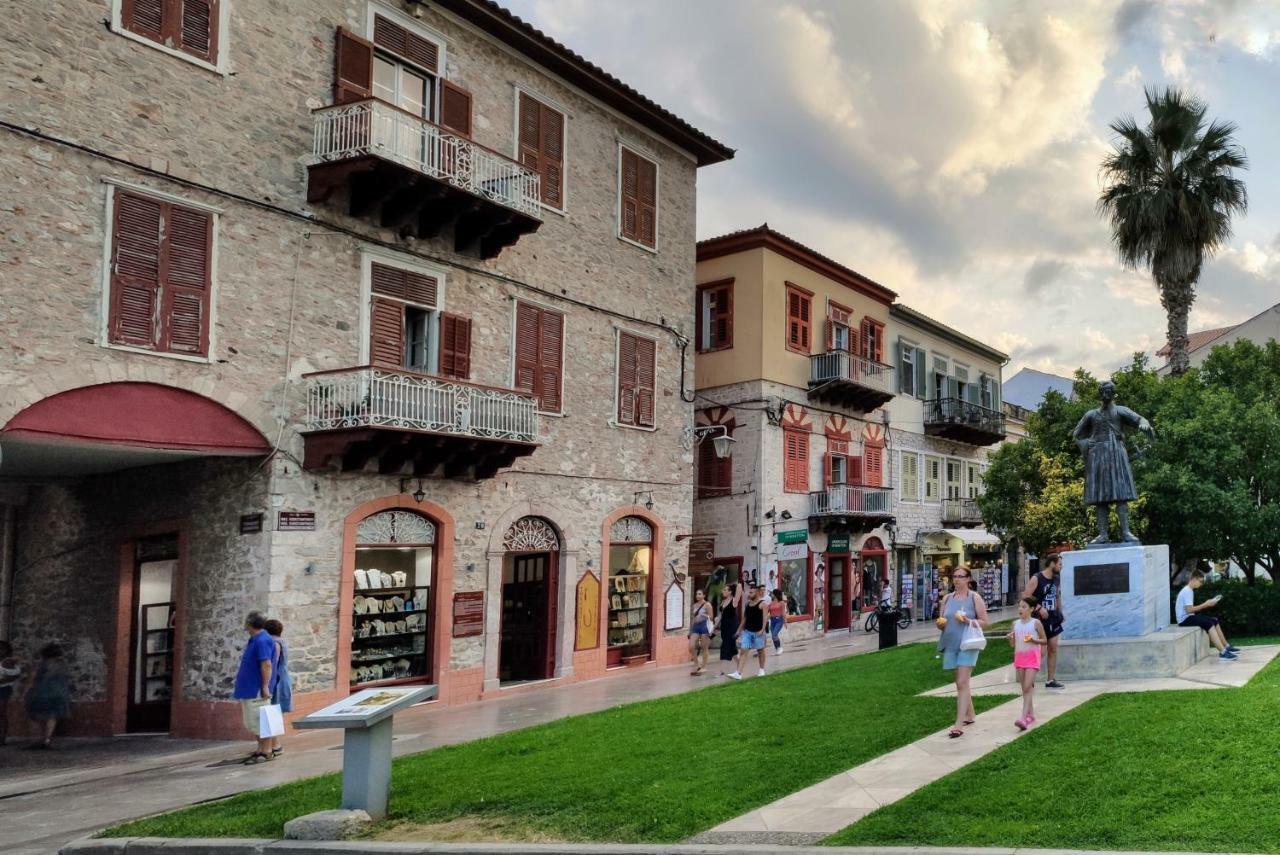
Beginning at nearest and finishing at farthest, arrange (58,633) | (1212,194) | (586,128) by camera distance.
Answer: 1. (58,633)
2. (586,128)
3. (1212,194)

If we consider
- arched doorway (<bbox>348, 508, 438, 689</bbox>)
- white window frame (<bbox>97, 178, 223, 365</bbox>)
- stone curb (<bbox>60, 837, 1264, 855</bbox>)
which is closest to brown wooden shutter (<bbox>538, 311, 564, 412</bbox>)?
arched doorway (<bbox>348, 508, 438, 689</bbox>)

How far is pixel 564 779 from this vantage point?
385 inches

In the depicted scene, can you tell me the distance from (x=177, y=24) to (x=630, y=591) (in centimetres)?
1359

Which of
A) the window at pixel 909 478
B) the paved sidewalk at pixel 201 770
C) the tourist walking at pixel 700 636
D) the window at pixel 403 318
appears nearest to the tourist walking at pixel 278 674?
the paved sidewalk at pixel 201 770

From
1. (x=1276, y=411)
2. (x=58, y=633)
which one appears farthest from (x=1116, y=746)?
(x=1276, y=411)

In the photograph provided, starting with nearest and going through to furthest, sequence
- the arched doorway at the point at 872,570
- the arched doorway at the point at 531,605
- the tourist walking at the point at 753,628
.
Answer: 1. the tourist walking at the point at 753,628
2. the arched doorway at the point at 531,605
3. the arched doorway at the point at 872,570

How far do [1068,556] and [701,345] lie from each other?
52.1 ft

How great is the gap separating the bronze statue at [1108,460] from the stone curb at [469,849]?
10516 mm

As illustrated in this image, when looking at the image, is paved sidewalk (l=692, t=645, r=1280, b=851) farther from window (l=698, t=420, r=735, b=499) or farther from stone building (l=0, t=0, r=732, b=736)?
window (l=698, t=420, r=735, b=499)

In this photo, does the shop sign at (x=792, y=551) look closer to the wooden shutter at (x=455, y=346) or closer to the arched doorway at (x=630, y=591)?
the arched doorway at (x=630, y=591)

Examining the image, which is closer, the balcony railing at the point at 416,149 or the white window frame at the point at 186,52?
the white window frame at the point at 186,52

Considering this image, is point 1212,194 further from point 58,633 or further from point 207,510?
point 58,633

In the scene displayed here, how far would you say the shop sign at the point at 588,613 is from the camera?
68.0 ft

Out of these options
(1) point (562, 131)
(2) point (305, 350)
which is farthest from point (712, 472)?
(2) point (305, 350)
